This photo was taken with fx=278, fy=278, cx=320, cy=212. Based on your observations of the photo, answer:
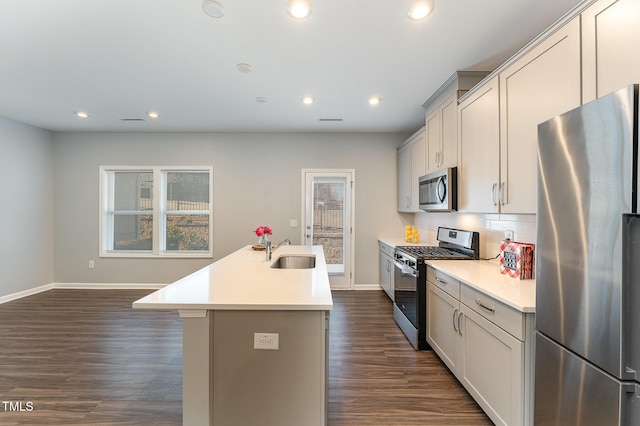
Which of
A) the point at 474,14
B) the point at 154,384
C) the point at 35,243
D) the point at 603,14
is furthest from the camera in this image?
the point at 35,243

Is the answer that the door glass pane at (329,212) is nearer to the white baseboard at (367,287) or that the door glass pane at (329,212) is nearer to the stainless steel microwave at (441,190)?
the white baseboard at (367,287)

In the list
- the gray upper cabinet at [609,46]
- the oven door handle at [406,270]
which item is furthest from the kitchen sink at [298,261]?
the gray upper cabinet at [609,46]

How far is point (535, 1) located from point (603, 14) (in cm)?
58

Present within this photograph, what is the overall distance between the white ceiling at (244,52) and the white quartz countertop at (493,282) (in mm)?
1808

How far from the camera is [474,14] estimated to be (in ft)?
6.15

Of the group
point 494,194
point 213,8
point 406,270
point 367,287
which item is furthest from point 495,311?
point 367,287

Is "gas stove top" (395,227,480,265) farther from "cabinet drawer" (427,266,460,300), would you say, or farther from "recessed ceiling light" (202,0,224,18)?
"recessed ceiling light" (202,0,224,18)

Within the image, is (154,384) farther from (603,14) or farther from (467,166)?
(603,14)

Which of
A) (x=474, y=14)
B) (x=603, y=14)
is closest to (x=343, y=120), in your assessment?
(x=474, y=14)

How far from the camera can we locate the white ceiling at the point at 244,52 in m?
1.87

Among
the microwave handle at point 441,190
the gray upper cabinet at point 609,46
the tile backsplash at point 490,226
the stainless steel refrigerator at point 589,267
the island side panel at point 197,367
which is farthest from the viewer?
the microwave handle at point 441,190

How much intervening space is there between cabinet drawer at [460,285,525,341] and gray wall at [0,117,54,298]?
5943 millimetres

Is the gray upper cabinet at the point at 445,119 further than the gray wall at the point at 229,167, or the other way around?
the gray wall at the point at 229,167

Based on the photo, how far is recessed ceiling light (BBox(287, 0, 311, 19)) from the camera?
178 cm
